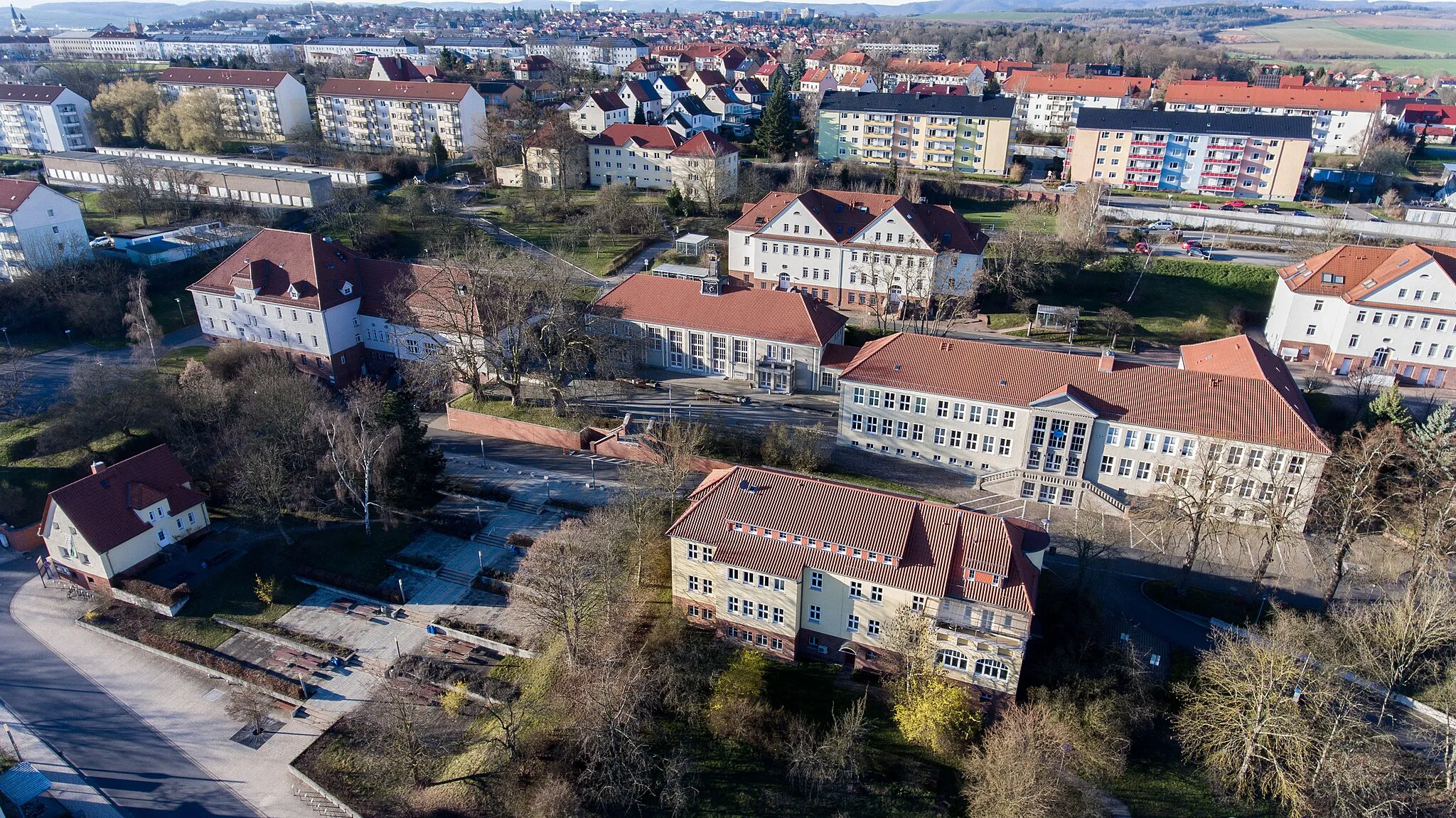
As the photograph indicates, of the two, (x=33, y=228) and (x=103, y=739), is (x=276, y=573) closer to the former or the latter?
(x=103, y=739)

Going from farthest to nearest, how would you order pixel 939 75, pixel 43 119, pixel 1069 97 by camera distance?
pixel 939 75, pixel 1069 97, pixel 43 119

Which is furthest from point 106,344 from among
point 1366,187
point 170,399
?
point 1366,187

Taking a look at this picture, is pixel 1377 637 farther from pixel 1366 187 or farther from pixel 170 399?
pixel 1366 187

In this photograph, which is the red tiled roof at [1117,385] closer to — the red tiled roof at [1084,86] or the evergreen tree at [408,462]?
the evergreen tree at [408,462]

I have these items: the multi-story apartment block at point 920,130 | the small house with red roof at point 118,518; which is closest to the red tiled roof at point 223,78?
the multi-story apartment block at point 920,130

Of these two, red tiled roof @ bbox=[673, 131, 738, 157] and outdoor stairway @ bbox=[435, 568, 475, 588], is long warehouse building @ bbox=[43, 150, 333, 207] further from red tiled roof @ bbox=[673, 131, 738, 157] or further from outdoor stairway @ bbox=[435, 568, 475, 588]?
outdoor stairway @ bbox=[435, 568, 475, 588]

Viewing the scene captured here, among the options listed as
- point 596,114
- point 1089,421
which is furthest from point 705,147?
point 1089,421

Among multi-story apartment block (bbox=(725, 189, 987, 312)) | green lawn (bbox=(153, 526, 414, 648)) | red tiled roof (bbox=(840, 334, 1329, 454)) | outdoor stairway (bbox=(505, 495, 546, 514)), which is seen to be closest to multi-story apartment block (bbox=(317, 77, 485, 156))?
multi-story apartment block (bbox=(725, 189, 987, 312))
